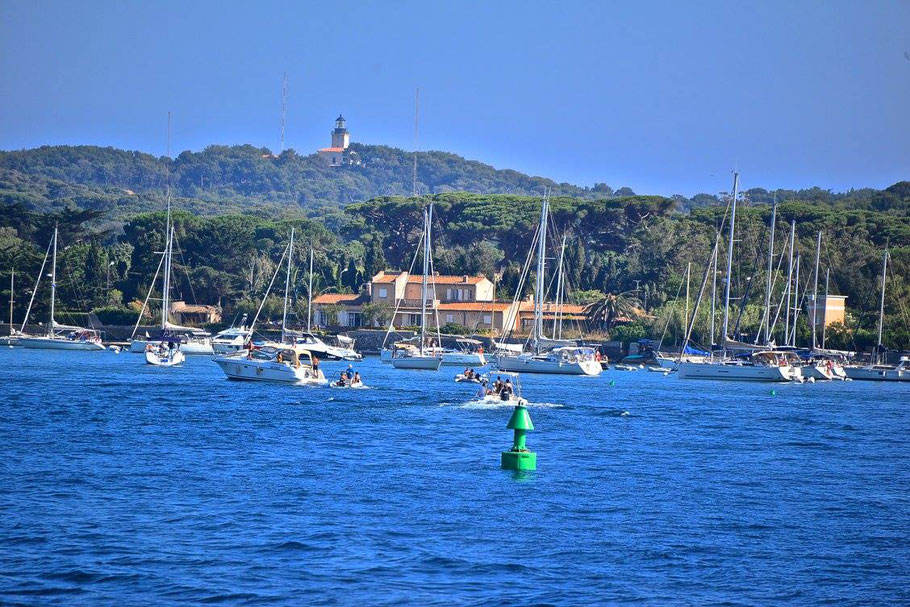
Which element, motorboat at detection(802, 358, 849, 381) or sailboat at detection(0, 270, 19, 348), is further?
sailboat at detection(0, 270, 19, 348)

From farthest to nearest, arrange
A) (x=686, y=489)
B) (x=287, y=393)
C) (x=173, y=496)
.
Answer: (x=287, y=393), (x=686, y=489), (x=173, y=496)

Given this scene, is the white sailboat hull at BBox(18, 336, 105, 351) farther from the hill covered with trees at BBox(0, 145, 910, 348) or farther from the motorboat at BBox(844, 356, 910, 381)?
the motorboat at BBox(844, 356, 910, 381)

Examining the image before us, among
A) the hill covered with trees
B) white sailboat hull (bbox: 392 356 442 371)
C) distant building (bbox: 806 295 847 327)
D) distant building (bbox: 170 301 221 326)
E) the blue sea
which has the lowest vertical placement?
the blue sea

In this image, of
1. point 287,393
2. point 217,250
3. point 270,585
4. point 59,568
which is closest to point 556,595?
point 270,585

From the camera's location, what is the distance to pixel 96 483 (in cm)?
2764

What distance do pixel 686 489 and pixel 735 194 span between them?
190 ft

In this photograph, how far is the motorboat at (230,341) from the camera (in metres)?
102

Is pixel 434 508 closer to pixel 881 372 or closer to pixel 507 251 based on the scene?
pixel 881 372

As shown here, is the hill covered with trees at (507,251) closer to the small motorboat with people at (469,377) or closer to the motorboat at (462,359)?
the motorboat at (462,359)

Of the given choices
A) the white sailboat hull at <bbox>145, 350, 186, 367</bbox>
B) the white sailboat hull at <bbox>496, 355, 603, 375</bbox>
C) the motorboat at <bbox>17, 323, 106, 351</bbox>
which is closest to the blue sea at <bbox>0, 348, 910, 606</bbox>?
the white sailboat hull at <bbox>145, 350, 186, 367</bbox>

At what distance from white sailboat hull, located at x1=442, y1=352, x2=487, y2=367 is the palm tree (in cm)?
2645

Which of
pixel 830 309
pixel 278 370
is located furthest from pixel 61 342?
pixel 830 309

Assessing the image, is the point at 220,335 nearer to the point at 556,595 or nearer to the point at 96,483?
the point at 96,483

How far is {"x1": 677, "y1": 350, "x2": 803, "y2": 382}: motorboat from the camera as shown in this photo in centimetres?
8088
